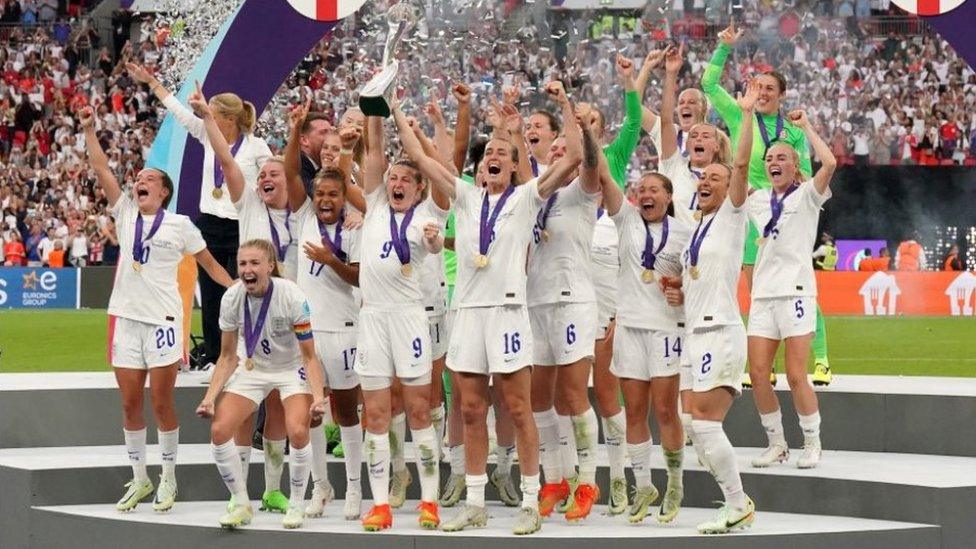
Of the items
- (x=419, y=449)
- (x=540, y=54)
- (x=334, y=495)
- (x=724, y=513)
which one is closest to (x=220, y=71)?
(x=334, y=495)

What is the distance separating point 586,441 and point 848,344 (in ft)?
28.4

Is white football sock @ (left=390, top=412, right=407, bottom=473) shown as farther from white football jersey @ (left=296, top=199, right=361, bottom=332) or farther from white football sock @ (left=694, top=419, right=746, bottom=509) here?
white football sock @ (left=694, top=419, right=746, bottom=509)

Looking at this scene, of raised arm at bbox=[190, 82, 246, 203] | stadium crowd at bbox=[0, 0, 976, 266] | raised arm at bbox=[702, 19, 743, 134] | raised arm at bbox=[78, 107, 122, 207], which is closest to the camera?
raised arm at bbox=[78, 107, 122, 207]

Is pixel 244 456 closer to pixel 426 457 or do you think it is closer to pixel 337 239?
pixel 426 457

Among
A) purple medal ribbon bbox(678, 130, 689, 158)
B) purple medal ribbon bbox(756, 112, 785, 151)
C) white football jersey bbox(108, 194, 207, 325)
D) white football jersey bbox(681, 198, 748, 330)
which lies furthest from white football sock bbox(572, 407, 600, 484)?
purple medal ribbon bbox(756, 112, 785, 151)

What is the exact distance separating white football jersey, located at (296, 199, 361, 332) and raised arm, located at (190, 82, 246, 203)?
0.48 meters

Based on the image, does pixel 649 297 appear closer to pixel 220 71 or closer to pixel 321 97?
pixel 220 71

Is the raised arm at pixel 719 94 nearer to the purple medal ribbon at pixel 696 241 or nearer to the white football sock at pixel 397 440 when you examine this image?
the purple medal ribbon at pixel 696 241

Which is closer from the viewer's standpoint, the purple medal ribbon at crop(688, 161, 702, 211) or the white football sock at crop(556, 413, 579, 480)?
the white football sock at crop(556, 413, 579, 480)

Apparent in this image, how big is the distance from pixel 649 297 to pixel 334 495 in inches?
90.9

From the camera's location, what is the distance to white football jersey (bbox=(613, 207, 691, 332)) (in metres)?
8.77

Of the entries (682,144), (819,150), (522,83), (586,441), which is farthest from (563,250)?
(522,83)

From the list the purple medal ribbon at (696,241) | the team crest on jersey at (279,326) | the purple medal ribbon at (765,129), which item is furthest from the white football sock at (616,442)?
the purple medal ribbon at (765,129)

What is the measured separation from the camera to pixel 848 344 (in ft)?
55.9
